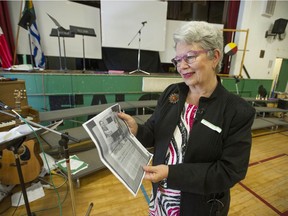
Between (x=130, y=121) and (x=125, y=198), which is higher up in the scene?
(x=130, y=121)

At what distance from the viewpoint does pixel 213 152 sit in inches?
30.5

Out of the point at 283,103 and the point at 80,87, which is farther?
the point at 283,103

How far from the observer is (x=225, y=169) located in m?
0.73

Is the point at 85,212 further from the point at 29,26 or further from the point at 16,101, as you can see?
the point at 29,26

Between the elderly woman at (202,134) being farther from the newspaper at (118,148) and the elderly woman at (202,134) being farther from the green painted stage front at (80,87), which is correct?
the green painted stage front at (80,87)

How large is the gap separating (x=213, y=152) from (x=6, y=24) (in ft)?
Result: 13.2

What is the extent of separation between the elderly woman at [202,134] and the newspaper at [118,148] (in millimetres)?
60

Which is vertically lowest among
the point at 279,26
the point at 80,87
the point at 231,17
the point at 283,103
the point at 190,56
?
the point at 283,103

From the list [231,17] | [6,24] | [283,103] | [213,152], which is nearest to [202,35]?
[213,152]

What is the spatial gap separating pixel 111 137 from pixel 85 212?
1.37m

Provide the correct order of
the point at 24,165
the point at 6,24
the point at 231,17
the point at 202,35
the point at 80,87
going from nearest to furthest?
the point at 202,35, the point at 24,165, the point at 6,24, the point at 80,87, the point at 231,17

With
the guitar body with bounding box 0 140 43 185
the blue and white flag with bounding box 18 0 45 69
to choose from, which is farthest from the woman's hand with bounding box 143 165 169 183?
the blue and white flag with bounding box 18 0 45 69

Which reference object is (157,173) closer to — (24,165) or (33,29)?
(24,165)

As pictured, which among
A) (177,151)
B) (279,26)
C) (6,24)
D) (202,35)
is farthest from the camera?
(279,26)
